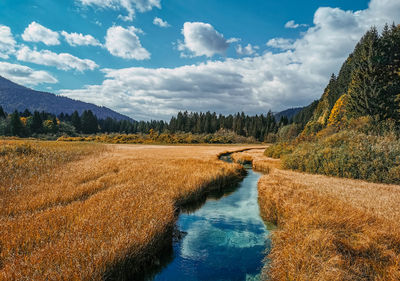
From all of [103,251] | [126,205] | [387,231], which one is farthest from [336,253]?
[126,205]

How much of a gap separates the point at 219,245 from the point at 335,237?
13.0ft

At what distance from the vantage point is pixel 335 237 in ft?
20.3

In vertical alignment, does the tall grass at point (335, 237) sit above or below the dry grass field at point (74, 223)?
above

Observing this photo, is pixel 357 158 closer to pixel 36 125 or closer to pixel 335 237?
pixel 335 237

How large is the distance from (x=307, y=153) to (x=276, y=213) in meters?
14.0

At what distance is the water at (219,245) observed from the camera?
20.7ft

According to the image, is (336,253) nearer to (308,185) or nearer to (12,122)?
(308,185)

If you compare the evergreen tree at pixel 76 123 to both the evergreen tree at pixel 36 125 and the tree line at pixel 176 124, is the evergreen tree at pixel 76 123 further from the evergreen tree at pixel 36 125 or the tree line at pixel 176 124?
the evergreen tree at pixel 36 125

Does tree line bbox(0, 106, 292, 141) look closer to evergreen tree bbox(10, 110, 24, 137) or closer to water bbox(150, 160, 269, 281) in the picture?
evergreen tree bbox(10, 110, 24, 137)

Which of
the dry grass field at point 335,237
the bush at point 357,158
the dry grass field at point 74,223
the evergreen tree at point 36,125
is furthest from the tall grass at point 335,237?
the evergreen tree at point 36,125

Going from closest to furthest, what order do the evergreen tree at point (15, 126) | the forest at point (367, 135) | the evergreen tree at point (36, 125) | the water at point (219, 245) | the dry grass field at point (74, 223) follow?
the dry grass field at point (74, 223) → the water at point (219, 245) → the forest at point (367, 135) → the evergreen tree at point (15, 126) → the evergreen tree at point (36, 125)

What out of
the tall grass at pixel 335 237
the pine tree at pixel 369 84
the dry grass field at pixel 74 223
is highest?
the pine tree at pixel 369 84

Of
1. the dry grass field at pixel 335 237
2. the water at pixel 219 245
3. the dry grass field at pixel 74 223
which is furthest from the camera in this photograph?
the water at pixel 219 245

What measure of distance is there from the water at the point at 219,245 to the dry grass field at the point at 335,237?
75 centimetres
